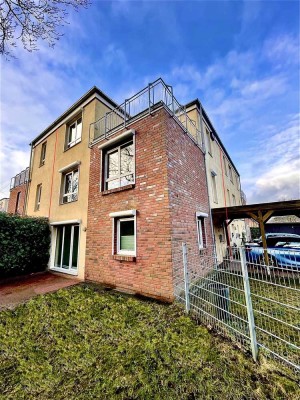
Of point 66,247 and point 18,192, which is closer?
point 66,247

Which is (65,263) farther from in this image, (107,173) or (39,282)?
(107,173)

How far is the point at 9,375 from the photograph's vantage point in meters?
2.36

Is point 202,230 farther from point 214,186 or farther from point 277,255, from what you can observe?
point 214,186

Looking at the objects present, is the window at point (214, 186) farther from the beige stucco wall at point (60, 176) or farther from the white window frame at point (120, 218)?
the beige stucco wall at point (60, 176)

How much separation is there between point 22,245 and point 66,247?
1949 mm

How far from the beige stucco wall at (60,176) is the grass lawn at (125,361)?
374 cm

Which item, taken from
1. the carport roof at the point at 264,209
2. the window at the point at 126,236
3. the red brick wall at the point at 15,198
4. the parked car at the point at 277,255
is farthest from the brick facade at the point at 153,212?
the red brick wall at the point at 15,198

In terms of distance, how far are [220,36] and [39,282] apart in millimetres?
12143

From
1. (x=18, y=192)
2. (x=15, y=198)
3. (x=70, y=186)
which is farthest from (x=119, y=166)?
(x=15, y=198)

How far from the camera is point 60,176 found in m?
9.67

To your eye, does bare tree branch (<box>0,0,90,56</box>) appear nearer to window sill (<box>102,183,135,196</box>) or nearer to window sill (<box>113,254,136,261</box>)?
window sill (<box>102,183,135,196</box>)

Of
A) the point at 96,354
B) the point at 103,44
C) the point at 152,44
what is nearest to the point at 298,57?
the point at 152,44

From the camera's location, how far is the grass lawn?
205 cm

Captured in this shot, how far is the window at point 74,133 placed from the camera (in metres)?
9.66
